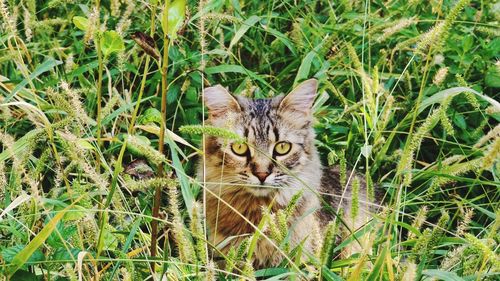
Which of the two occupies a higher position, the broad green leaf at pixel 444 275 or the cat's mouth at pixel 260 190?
the broad green leaf at pixel 444 275

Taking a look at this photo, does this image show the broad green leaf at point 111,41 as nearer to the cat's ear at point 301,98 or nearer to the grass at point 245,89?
the grass at point 245,89

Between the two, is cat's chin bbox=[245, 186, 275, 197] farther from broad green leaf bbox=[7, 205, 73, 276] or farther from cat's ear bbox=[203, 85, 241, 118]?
broad green leaf bbox=[7, 205, 73, 276]

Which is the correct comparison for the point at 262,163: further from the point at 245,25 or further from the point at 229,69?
the point at 245,25

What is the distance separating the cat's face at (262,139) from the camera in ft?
11.5

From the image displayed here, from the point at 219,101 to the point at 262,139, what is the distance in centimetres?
26

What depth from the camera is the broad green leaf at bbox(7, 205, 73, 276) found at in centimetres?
226

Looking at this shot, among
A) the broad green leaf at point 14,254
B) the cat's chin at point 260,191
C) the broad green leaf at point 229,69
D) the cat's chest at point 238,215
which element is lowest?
the cat's chest at point 238,215

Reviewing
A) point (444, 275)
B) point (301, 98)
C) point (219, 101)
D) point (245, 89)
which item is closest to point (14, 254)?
point (444, 275)

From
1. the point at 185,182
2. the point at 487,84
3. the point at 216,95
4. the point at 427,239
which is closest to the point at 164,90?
the point at 185,182

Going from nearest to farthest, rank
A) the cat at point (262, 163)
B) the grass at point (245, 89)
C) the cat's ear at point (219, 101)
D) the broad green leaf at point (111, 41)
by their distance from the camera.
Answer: the broad green leaf at point (111, 41) < the grass at point (245, 89) < the cat at point (262, 163) < the cat's ear at point (219, 101)

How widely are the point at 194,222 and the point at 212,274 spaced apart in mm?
178

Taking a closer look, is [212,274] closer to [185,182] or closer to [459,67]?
[185,182]

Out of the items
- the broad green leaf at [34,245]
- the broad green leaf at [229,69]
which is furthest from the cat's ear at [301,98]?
the broad green leaf at [34,245]

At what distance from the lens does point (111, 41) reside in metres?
2.71
